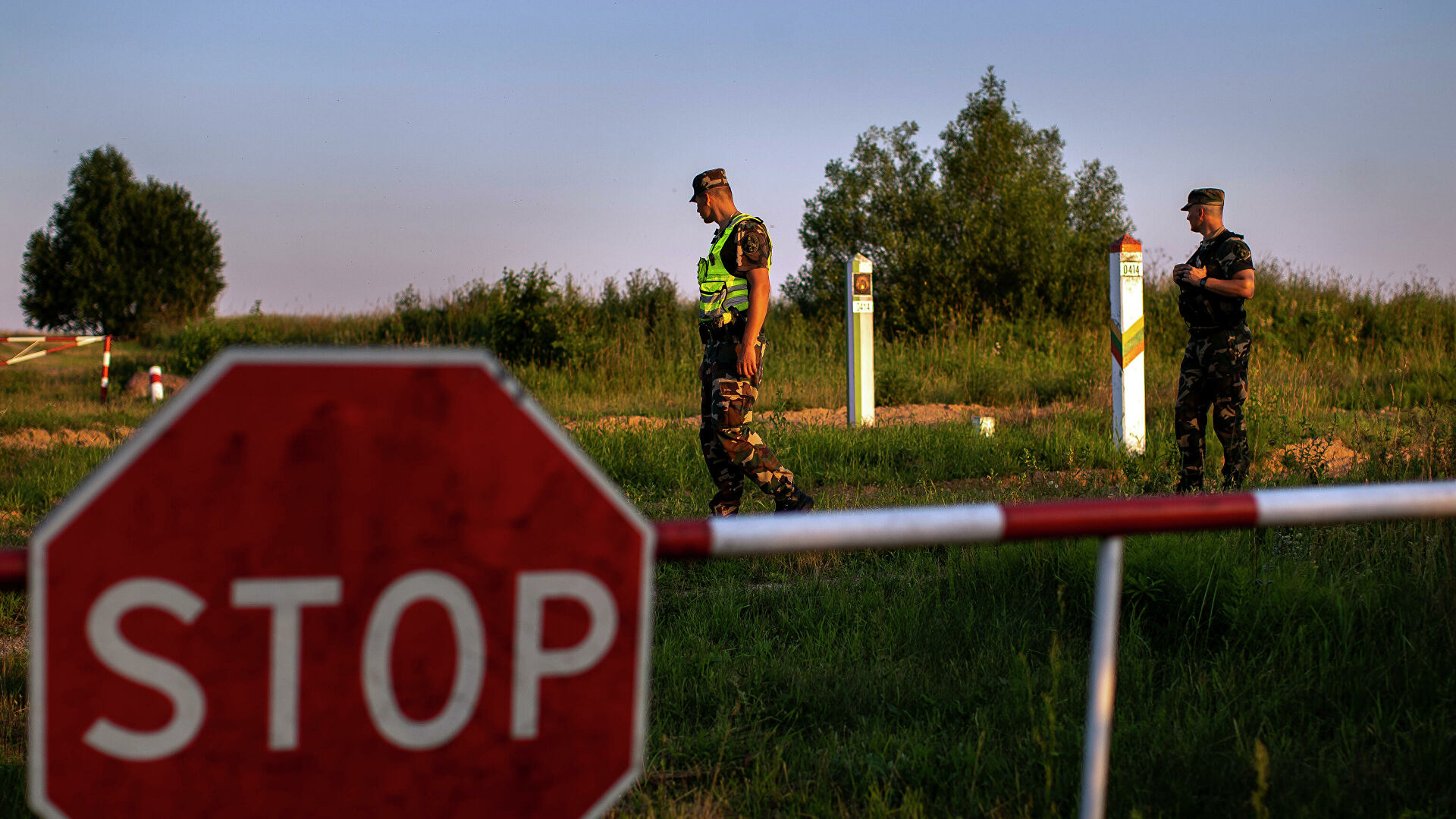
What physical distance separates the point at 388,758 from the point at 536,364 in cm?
1292

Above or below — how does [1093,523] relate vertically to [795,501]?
Answer: above

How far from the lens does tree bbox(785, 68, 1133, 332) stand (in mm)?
17344

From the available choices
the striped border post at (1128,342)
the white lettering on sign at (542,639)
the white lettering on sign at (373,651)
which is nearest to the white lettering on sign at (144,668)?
the white lettering on sign at (373,651)

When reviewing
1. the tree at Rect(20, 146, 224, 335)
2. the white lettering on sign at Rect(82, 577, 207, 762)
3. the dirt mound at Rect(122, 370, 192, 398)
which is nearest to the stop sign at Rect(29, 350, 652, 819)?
the white lettering on sign at Rect(82, 577, 207, 762)

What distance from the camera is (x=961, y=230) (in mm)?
18781

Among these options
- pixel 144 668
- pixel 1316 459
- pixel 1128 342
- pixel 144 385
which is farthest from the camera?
pixel 144 385

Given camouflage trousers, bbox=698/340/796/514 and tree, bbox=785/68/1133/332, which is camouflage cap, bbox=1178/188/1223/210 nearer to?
camouflage trousers, bbox=698/340/796/514

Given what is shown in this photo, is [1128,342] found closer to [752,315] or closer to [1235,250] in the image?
[1235,250]

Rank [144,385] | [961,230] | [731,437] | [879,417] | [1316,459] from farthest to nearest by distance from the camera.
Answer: [961,230]
[144,385]
[879,417]
[1316,459]
[731,437]

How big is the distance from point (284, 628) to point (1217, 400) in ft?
17.4

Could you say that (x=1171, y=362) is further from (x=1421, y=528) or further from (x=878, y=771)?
(x=878, y=771)

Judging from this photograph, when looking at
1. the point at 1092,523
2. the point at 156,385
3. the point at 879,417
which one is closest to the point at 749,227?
the point at 1092,523

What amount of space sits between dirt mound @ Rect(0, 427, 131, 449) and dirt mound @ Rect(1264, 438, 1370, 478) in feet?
28.7

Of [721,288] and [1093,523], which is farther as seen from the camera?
[721,288]
